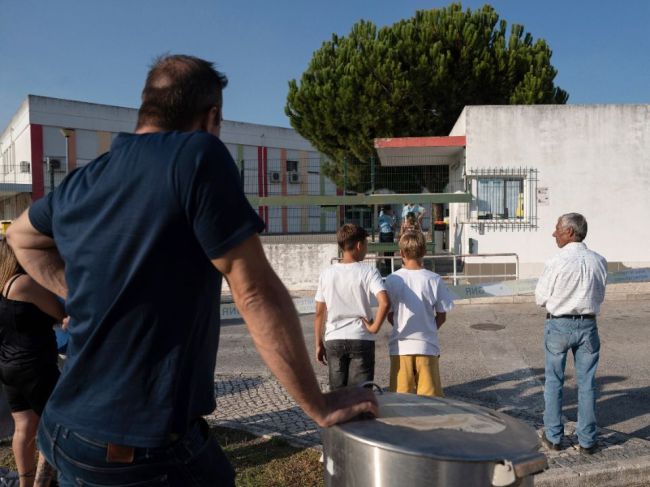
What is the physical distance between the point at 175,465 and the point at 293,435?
368 centimetres

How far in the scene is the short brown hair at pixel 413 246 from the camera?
4.88m

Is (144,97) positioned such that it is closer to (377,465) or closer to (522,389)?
(377,465)

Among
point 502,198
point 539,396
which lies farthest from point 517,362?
point 502,198

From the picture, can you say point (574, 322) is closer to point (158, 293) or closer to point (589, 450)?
point (589, 450)

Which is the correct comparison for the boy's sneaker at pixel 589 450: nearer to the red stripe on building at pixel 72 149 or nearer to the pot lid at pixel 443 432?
the pot lid at pixel 443 432

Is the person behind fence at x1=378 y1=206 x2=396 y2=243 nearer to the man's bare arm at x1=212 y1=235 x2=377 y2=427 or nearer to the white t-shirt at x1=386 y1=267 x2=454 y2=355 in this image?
Result: the white t-shirt at x1=386 y1=267 x2=454 y2=355

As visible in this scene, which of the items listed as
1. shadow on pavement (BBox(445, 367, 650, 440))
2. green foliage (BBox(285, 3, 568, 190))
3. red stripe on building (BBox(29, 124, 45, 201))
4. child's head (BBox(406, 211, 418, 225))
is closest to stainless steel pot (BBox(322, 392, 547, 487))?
shadow on pavement (BBox(445, 367, 650, 440))

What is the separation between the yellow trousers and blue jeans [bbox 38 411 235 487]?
3093mm

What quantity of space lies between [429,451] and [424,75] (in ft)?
81.9

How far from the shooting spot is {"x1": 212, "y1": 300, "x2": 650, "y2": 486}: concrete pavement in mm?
4582

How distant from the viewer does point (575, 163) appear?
1616cm

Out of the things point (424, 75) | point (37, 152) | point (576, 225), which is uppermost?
point (424, 75)

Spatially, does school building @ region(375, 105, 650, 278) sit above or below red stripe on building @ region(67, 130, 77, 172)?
below

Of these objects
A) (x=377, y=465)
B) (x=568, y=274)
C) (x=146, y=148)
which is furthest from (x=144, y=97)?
(x=568, y=274)
